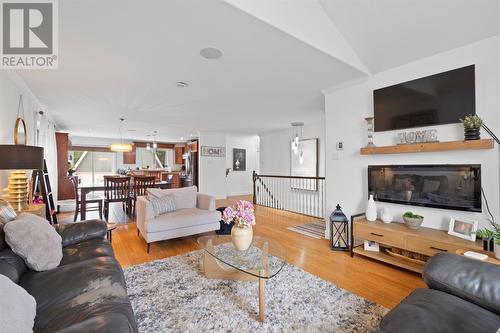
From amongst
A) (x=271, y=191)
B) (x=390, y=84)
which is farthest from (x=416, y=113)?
(x=271, y=191)

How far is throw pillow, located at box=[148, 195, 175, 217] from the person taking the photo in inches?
127

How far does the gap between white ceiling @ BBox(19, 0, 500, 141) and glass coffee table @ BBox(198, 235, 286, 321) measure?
1.95m

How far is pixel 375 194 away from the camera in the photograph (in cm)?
300

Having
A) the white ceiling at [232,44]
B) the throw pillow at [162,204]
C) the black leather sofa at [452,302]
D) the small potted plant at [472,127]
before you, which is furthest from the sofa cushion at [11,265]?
the small potted plant at [472,127]

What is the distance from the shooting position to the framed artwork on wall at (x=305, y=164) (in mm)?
6309

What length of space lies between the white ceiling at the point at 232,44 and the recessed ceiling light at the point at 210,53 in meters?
0.06

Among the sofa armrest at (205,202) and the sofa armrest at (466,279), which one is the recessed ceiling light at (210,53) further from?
the sofa armrest at (466,279)

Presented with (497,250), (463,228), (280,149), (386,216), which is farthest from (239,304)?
(280,149)

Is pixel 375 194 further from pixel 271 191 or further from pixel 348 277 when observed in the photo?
pixel 271 191

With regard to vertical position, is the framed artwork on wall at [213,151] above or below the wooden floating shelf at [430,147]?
above

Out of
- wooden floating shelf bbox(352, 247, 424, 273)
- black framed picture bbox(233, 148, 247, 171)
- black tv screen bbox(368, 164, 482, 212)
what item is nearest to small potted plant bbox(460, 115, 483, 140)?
black tv screen bbox(368, 164, 482, 212)

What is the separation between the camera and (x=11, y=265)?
4.85 feet

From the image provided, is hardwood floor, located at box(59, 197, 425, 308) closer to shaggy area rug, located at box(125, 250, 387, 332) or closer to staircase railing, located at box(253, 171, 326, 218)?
shaggy area rug, located at box(125, 250, 387, 332)

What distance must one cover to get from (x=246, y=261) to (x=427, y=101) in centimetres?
261
